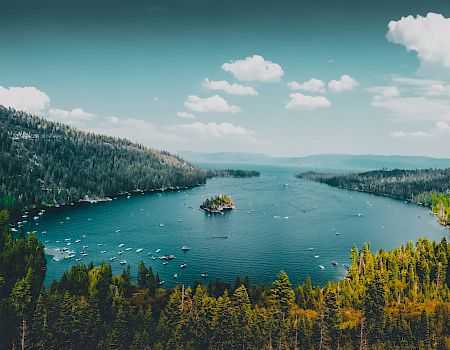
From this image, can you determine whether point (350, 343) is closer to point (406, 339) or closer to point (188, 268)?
point (406, 339)

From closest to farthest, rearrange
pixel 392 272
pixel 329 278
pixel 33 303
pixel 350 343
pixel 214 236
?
pixel 350 343 → pixel 33 303 → pixel 392 272 → pixel 329 278 → pixel 214 236

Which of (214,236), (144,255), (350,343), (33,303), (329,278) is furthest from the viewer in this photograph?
(214,236)

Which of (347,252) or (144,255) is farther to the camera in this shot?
(347,252)

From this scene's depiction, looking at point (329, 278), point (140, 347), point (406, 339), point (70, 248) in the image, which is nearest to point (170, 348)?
point (140, 347)

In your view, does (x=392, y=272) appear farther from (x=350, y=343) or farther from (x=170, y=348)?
(x=170, y=348)

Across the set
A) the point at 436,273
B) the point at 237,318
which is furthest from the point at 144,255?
the point at 436,273

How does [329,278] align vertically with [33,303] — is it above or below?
below
